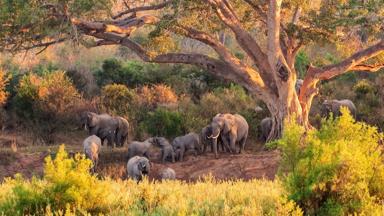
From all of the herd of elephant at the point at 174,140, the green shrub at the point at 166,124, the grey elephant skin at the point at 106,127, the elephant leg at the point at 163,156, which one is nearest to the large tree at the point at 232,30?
the herd of elephant at the point at 174,140

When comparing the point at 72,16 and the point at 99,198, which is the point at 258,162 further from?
the point at 99,198

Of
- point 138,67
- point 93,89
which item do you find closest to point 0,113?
point 93,89

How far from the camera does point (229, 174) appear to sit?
675 inches

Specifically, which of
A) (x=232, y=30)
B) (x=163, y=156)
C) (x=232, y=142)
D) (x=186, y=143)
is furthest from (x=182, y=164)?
(x=232, y=30)

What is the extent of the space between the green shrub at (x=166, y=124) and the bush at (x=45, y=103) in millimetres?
3941

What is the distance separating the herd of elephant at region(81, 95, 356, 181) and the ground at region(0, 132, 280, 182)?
32cm

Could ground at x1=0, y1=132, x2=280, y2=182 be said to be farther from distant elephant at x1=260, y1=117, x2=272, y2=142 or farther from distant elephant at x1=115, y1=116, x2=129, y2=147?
distant elephant at x1=260, y1=117, x2=272, y2=142

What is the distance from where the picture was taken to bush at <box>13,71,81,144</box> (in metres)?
24.6

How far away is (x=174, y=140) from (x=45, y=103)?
7.29 meters

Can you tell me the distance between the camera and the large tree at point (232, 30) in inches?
672

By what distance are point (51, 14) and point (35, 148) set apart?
5.14 metres

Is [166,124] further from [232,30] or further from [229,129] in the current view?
[232,30]

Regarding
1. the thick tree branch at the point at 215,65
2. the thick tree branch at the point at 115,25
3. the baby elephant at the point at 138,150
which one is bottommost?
the baby elephant at the point at 138,150

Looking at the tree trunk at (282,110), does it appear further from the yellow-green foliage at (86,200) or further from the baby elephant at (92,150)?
the yellow-green foliage at (86,200)
